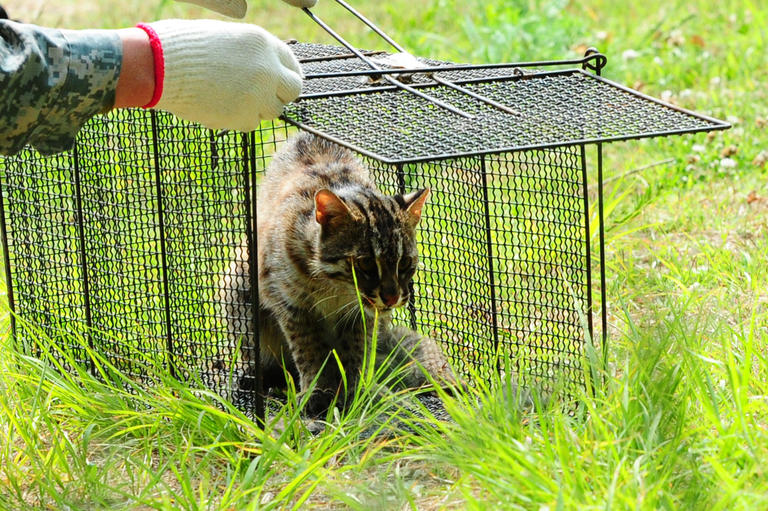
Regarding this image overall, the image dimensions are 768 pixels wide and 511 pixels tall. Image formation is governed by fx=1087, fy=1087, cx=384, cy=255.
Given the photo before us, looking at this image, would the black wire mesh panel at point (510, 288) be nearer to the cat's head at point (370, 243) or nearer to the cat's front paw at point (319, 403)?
the cat's head at point (370, 243)

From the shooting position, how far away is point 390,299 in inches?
142

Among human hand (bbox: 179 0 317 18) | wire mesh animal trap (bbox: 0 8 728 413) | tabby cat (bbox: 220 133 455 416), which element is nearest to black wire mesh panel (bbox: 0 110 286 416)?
wire mesh animal trap (bbox: 0 8 728 413)

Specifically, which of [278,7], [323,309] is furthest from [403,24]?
[323,309]

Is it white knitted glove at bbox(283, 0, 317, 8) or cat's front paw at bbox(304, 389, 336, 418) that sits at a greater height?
white knitted glove at bbox(283, 0, 317, 8)

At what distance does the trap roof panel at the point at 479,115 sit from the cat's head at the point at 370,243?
375mm

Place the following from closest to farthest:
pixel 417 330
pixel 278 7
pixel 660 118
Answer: pixel 660 118 < pixel 417 330 < pixel 278 7

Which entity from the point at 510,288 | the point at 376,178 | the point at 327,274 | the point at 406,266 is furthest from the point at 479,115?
the point at 376,178

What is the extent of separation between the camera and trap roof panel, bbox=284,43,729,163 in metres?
2.90

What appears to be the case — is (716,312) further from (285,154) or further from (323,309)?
(285,154)

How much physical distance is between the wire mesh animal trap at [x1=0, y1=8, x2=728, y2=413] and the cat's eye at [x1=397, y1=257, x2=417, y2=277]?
8.7 inches

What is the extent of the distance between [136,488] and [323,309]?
1.01 meters

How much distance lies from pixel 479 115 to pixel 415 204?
52cm

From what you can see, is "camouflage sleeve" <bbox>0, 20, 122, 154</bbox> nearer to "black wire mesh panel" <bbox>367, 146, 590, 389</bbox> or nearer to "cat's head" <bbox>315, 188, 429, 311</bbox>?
"cat's head" <bbox>315, 188, 429, 311</bbox>

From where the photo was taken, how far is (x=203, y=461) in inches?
127
